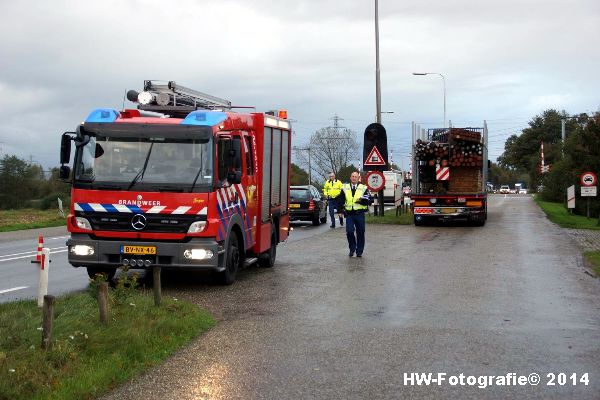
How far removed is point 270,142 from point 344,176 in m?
56.1

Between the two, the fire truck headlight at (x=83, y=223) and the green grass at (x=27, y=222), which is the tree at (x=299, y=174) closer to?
the green grass at (x=27, y=222)

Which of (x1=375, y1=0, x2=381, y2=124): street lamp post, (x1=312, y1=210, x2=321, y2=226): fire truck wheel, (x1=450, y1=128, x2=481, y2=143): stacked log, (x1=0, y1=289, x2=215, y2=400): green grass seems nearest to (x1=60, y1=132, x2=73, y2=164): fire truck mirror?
(x1=0, y1=289, x2=215, y2=400): green grass

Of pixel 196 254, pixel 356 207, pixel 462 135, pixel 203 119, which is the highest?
pixel 462 135

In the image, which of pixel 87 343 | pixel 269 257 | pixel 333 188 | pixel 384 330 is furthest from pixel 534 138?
pixel 87 343

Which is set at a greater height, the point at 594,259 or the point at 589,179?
the point at 589,179

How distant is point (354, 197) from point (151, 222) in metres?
5.74

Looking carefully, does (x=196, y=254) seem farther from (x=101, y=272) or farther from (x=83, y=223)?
(x=101, y=272)

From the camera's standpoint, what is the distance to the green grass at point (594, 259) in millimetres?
12717

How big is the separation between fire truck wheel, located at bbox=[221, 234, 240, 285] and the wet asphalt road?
0.31 m

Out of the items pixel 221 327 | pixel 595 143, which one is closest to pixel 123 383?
pixel 221 327

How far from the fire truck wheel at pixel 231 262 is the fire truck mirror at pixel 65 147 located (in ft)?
8.81

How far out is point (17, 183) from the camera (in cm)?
5659

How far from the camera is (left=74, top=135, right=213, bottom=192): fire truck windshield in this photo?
32.6ft

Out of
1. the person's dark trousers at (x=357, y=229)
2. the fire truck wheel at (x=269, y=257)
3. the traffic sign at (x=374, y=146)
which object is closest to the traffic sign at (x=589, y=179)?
the traffic sign at (x=374, y=146)
